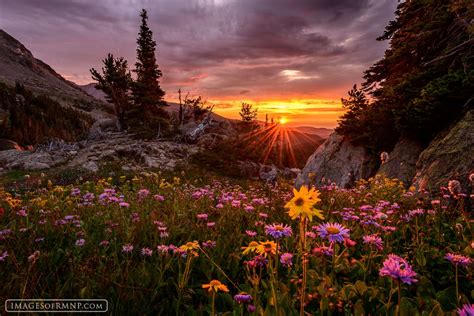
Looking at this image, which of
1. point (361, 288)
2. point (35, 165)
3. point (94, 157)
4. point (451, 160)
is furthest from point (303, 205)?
point (94, 157)

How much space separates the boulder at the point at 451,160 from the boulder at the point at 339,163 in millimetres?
3775

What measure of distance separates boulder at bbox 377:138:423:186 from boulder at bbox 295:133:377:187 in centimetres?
117

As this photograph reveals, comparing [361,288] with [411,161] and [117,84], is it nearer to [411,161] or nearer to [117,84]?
[411,161]

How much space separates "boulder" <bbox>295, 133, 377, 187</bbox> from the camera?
11.2 m

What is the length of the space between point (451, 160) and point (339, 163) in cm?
628

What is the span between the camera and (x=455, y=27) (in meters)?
9.27

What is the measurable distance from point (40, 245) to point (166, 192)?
8.60 feet


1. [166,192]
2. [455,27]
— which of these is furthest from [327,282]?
[455,27]

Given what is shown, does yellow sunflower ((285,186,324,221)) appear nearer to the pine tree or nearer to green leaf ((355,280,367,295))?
green leaf ((355,280,367,295))

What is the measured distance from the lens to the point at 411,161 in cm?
895

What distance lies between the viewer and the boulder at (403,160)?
344 inches

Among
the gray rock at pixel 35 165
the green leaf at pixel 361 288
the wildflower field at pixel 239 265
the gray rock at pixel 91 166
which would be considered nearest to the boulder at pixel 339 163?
the wildflower field at pixel 239 265

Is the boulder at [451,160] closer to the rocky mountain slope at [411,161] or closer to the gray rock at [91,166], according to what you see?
the rocky mountain slope at [411,161]

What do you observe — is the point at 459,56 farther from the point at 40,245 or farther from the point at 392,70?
the point at 40,245
